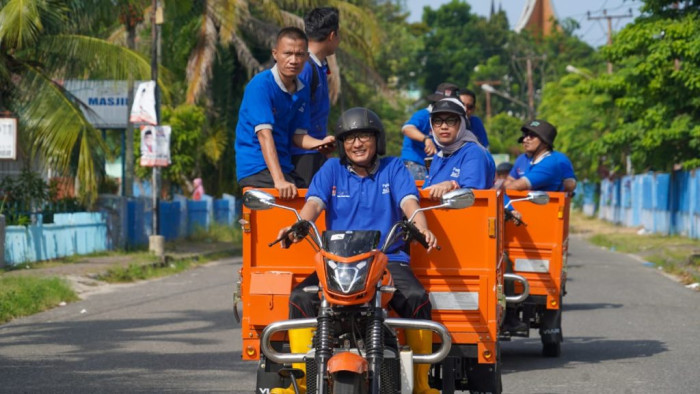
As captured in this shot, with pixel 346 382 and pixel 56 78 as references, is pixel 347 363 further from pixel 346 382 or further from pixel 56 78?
pixel 56 78

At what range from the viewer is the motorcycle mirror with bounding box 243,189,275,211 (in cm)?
635

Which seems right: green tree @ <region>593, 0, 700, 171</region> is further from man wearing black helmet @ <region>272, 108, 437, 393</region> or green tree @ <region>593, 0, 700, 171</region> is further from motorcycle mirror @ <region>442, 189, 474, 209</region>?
motorcycle mirror @ <region>442, 189, 474, 209</region>

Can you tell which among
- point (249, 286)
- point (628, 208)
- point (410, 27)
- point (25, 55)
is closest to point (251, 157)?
point (249, 286)

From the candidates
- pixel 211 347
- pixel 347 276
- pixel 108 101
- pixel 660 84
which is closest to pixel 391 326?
pixel 347 276

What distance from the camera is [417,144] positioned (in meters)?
10.8

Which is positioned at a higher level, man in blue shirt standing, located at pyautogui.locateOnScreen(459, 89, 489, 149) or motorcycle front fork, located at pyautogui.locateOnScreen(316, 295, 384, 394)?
man in blue shirt standing, located at pyautogui.locateOnScreen(459, 89, 489, 149)

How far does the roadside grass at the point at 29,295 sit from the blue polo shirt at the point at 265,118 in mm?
6425

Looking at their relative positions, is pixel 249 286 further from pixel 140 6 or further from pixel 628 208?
pixel 628 208

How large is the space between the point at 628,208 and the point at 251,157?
134ft

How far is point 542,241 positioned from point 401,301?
14.8 feet

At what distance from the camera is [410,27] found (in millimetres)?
92875

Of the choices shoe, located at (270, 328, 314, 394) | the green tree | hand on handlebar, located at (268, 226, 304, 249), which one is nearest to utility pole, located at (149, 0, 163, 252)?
the green tree

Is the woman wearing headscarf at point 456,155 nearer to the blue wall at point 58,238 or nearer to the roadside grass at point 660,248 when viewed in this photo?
the roadside grass at point 660,248

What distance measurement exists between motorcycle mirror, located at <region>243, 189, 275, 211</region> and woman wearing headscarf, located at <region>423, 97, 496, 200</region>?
1.74 metres
